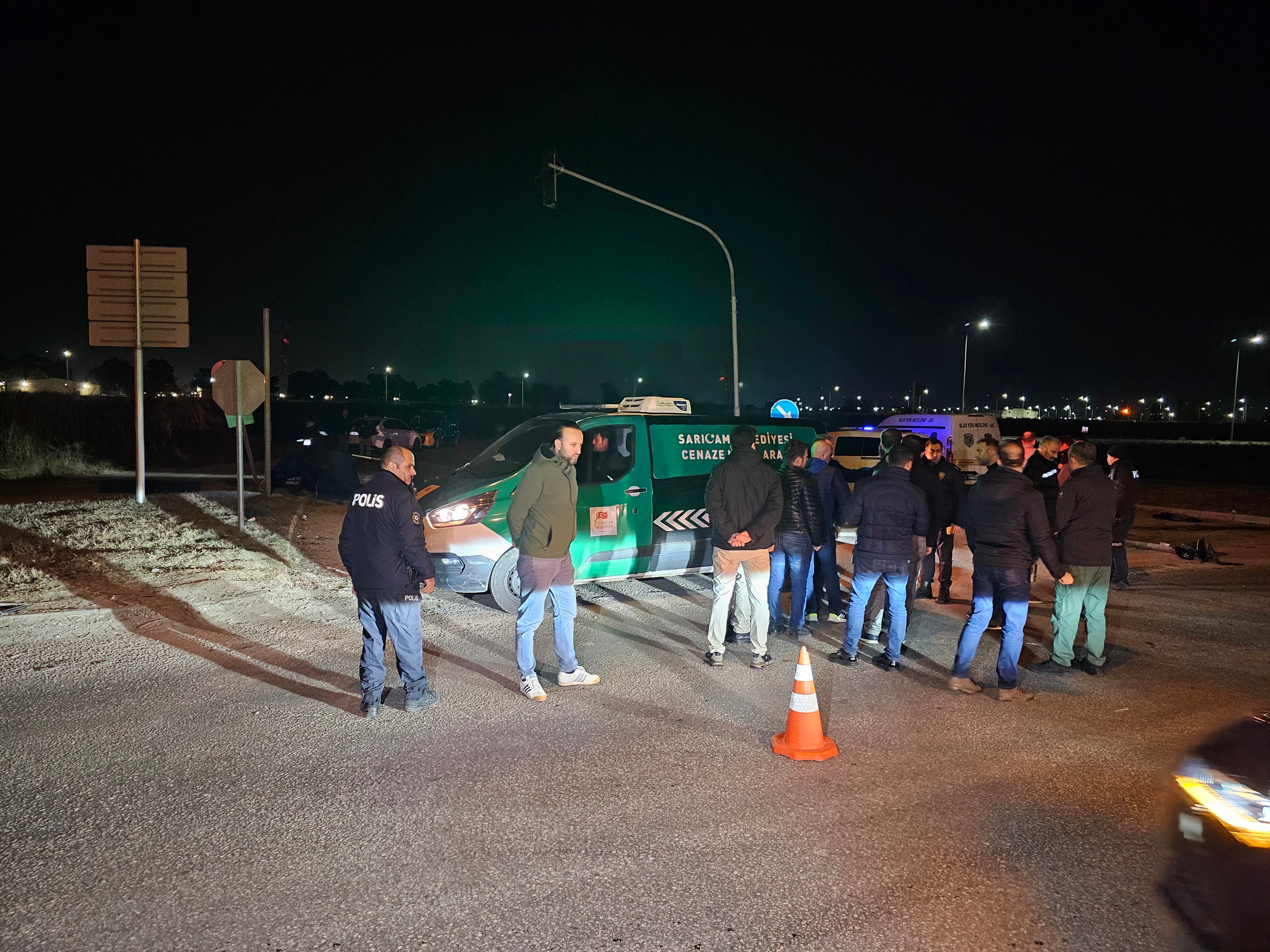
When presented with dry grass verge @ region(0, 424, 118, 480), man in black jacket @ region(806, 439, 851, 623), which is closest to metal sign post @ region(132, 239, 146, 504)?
dry grass verge @ region(0, 424, 118, 480)

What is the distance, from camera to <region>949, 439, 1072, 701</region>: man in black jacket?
5.98 m

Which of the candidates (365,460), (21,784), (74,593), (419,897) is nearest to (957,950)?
(419,897)

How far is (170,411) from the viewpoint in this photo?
1278 inches

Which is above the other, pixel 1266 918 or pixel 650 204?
pixel 650 204

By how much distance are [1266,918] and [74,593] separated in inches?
399

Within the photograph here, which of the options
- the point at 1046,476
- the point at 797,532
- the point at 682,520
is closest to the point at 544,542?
the point at 797,532

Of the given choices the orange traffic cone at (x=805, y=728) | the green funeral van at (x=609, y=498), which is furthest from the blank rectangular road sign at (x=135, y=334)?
the orange traffic cone at (x=805, y=728)

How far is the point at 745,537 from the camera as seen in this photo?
263 inches

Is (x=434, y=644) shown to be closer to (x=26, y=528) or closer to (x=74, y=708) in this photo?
(x=74, y=708)

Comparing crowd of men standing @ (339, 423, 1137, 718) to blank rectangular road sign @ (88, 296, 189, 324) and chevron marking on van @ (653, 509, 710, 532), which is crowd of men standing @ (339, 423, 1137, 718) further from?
blank rectangular road sign @ (88, 296, 189, 324)

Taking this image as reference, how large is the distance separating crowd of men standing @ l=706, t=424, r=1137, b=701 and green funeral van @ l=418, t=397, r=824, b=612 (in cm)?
101

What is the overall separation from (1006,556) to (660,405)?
4653 millimetres

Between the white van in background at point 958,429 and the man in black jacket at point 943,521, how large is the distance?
1305 cm

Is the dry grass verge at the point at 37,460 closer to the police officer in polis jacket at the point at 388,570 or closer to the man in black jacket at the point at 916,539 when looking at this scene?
the police officer in polis jacket at the point at 388,570
